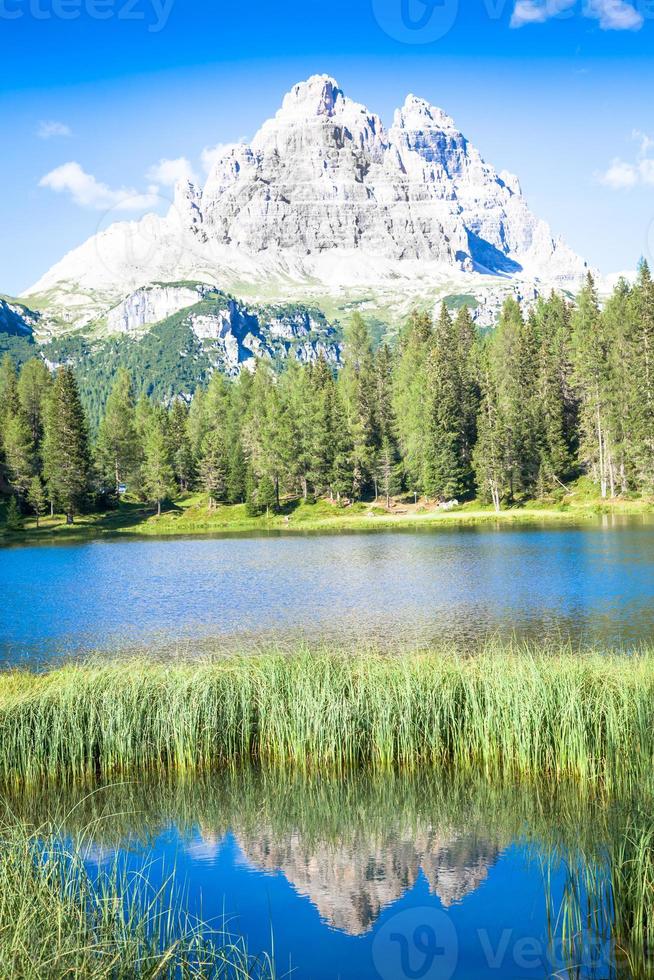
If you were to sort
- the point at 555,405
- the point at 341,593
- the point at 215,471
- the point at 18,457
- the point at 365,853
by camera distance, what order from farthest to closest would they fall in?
the point at 215,471 → the point at 18,457 → the point at 555,405 → the point at 341,593 → the point at 365,853

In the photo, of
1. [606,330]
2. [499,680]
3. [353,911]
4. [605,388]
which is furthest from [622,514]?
[353,911]

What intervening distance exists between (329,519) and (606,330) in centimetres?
3482

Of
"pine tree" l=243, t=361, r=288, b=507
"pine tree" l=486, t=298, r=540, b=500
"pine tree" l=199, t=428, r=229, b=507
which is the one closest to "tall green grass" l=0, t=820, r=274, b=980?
"pine tree" l=486, t=298, r=540, b=500

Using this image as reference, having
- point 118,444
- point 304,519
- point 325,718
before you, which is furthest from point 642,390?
point 325,718

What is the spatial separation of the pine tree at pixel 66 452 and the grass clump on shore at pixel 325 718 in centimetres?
7649

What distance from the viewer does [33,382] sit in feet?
332

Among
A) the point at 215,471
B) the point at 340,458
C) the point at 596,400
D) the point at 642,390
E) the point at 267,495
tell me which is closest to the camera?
the point at 642,390

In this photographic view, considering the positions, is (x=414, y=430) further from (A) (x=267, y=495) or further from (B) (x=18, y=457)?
(B) (x=18, y=457)

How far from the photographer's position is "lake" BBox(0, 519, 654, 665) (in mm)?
27781

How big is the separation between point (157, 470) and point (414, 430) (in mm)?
30016

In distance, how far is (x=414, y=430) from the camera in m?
95.0

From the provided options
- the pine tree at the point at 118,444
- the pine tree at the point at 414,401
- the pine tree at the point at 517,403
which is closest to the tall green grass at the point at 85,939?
the pine tree at the point at 517,403

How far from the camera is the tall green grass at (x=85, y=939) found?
6621 millimetres

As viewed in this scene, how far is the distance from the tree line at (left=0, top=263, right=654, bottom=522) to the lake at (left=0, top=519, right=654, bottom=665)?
22.2 metres
